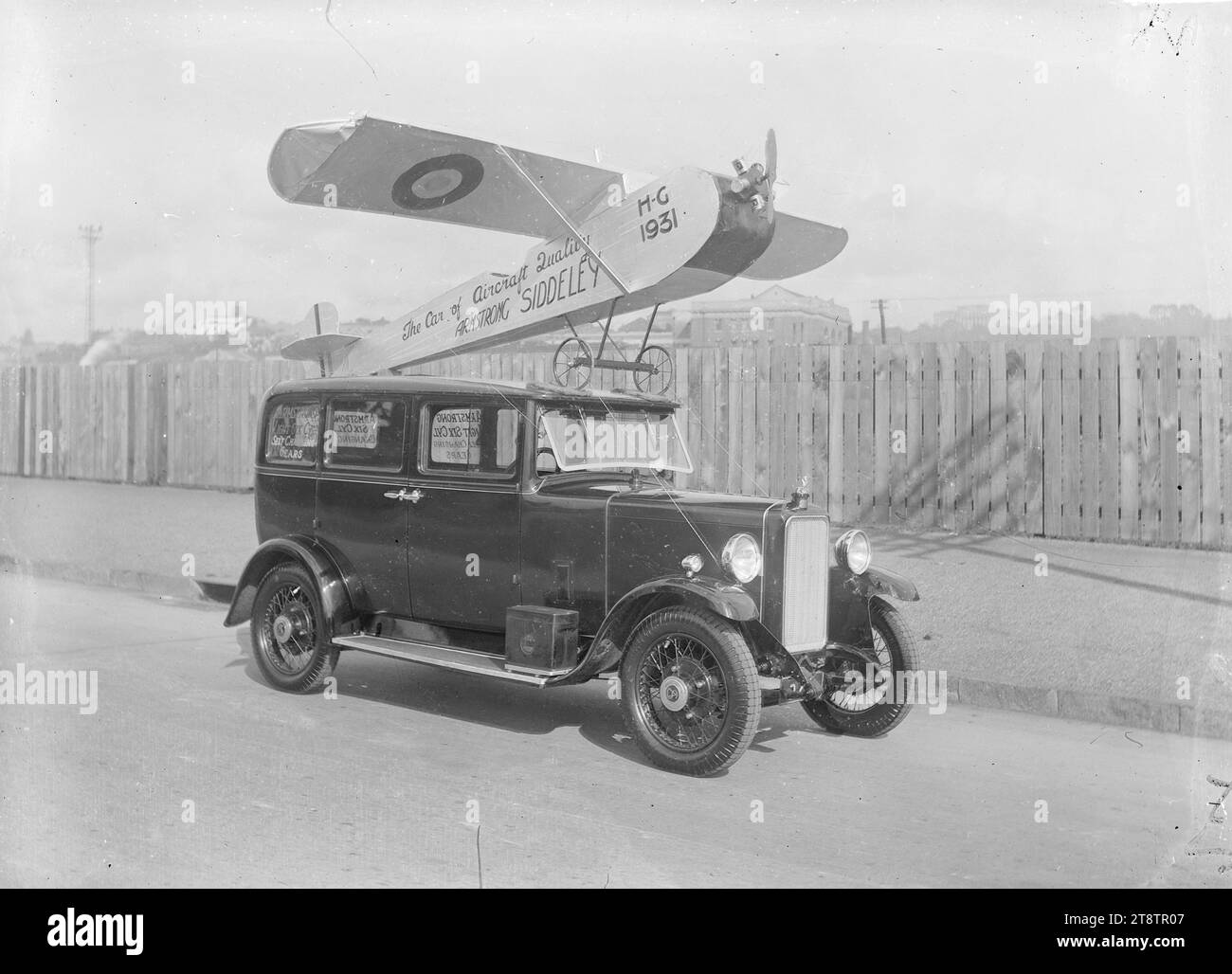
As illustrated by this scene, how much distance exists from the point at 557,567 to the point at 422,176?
8.47 feet

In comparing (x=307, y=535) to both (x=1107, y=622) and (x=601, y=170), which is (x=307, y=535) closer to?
(x=601, y=170)

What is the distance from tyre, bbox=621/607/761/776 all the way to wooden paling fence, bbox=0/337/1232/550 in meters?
5.12

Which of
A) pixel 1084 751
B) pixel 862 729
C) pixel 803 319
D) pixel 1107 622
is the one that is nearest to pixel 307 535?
pixel 862 729

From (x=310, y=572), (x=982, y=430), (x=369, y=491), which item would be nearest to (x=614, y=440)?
(x=369, y=491)

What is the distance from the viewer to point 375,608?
7348mm

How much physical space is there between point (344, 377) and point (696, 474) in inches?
309

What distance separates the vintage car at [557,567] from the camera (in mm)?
5867

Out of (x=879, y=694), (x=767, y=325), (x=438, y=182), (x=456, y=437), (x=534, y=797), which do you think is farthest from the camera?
(x=767, y=325)

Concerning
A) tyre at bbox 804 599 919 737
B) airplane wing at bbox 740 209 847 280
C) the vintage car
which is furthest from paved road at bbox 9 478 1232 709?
airplane wing at bbox 740 209 847 280

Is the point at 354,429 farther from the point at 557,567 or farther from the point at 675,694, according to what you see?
the point at 675,694

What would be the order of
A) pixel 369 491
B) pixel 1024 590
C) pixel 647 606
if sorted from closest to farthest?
pixel 647 606 → pixel 369 491 → pixel 1024 590

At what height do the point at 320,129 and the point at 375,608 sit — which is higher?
the point at 320,129

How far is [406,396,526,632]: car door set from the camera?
22.0 feet

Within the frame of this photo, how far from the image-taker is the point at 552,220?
7746 millimetres
